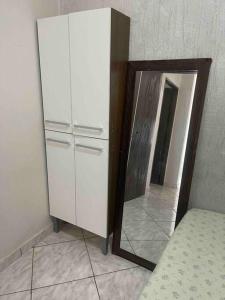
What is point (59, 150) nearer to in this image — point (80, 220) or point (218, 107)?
point (80, 220)

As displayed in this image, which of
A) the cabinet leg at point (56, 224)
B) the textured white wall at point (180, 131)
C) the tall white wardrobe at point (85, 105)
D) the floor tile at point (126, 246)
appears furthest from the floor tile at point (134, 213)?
the cabinet leg at point (56, 224)

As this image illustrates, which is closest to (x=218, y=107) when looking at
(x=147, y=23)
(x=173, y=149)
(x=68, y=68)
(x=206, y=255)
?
(x=173, y=149)

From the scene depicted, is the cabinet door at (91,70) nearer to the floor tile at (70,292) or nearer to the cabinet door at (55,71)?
the cabinet door at (55,71)

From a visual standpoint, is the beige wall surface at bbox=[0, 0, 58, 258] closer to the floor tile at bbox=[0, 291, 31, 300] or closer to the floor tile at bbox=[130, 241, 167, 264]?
the floor tile at bbox=[0, 291, 31, 300]

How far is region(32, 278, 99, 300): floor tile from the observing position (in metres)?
1.48

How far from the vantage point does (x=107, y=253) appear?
1.88 m

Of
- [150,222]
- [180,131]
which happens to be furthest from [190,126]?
[150,222]

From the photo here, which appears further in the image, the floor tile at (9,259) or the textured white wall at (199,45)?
the floor tile at (9,259)

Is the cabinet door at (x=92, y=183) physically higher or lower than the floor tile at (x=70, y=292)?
A: higher

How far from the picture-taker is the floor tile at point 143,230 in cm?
168

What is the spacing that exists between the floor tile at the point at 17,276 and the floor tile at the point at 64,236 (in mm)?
219

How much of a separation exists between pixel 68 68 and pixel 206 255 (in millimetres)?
1412

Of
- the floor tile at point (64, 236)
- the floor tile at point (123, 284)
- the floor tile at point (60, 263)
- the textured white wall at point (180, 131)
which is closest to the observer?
the textured white wall at point (180, 131)

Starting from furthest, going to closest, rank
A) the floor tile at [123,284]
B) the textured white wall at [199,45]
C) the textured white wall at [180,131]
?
the floor tile at [123,284]
the textured white wall at [180,131]
the textured white wall at [199,45]
